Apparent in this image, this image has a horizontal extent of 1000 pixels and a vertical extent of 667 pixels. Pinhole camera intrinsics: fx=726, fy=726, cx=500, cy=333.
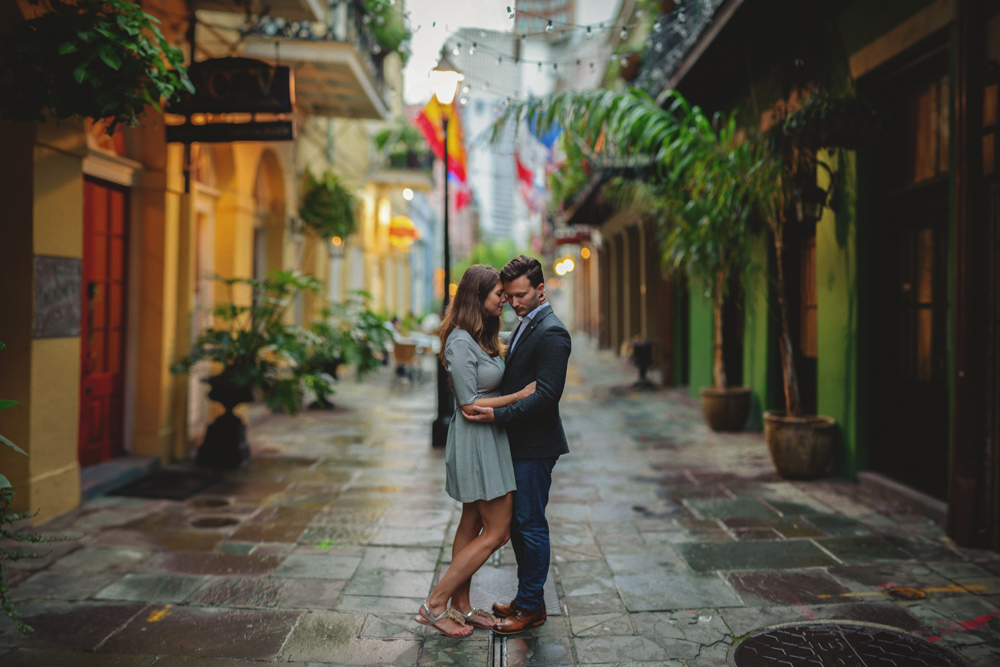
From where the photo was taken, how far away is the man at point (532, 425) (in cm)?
338

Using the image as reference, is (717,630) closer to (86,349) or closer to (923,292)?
(923,292)

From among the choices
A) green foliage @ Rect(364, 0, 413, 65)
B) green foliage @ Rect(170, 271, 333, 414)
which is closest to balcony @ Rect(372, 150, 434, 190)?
green foliage @ Rect(364, 0, 413, 65)

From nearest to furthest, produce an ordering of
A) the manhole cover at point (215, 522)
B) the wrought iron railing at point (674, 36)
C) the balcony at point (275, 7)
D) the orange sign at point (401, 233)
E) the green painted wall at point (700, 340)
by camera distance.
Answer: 1. the manhole cover at point (215, 522)
2. the balcony at point (275, 7)
3. the wrought iron railing at point (674, 36)
4. the green painted wall at point (700, 340)
5. the orange sign at point (401, 233)

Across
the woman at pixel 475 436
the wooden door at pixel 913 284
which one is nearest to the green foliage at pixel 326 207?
the wooden door at pixel 913 284

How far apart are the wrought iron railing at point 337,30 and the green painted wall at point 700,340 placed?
595cm

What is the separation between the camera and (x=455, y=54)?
Answer: 7.06 metres

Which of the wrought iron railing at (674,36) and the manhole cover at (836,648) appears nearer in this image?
the manhole cover at (836,648)

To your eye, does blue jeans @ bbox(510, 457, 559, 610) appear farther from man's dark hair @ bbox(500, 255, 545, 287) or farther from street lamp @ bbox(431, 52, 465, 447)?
street lamp @ bbox(431, 52, 465, 447)

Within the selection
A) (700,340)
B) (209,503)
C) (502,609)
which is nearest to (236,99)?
(209,503)

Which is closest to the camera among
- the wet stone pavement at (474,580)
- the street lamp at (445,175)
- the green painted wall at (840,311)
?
the wet stone pavement at (474,580)

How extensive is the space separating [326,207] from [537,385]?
942 centimetres

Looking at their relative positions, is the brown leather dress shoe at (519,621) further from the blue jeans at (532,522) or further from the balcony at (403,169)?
the balcony at (403,169)

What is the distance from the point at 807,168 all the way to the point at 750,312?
130 inches

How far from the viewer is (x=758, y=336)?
9.08 meters
